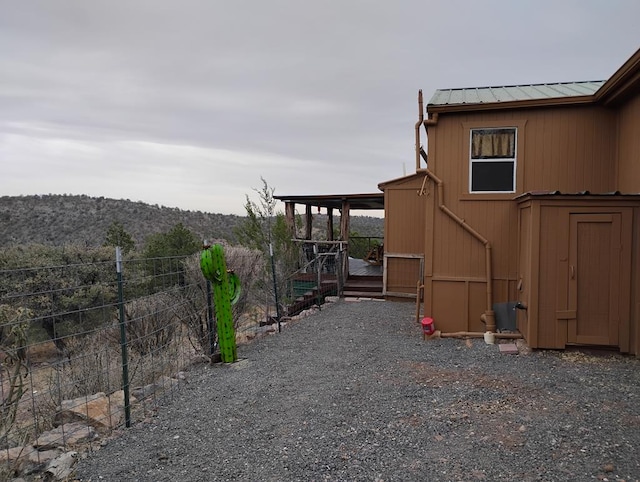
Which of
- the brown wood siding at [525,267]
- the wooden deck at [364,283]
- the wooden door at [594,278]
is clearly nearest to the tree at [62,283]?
the wooden deck at [364,283]

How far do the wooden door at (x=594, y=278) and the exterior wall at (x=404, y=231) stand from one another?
16.4ft

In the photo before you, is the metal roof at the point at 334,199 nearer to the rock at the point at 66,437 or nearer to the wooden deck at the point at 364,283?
the wooden deck at the point at 364,283

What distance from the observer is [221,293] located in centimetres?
575

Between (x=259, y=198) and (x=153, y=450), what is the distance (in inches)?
376

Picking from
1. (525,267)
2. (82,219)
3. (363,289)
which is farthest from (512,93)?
(82,219)

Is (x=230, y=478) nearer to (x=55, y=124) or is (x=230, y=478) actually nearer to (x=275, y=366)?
(x=275, y=366)

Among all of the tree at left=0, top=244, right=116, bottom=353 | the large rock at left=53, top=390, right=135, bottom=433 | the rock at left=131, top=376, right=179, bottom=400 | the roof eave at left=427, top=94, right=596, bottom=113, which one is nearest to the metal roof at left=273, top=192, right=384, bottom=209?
the roof eave at left=427, top=94, right=596, bottom=113

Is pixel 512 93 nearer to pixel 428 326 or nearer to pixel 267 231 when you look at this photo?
pixel 428 326

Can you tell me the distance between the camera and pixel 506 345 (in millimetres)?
6070

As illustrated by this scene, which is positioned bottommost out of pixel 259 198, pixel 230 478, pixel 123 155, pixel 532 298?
pixel 230 478

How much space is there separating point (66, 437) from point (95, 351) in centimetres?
302

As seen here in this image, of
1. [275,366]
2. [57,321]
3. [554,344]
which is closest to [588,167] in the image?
[554,344]

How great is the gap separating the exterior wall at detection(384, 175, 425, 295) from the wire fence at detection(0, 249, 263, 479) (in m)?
3.46

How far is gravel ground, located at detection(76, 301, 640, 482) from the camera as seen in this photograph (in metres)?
3.02
